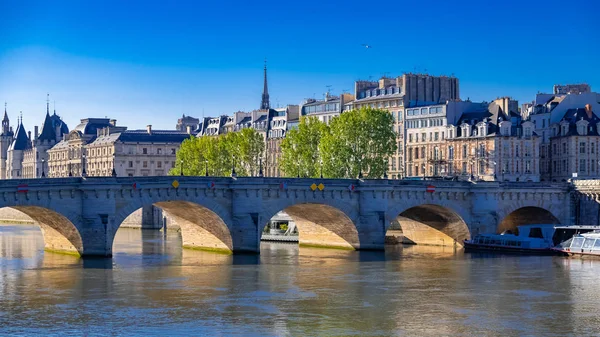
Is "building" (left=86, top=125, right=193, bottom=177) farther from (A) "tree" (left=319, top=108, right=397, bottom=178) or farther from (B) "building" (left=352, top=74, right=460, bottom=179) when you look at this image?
(A) "tree" (left=319, top=108, right=397, bottom=178)

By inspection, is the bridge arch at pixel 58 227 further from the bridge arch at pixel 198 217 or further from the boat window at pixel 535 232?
the boat window at pixel 535 232

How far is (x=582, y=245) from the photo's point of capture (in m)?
84.8

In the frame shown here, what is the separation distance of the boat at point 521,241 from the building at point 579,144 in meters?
25.8

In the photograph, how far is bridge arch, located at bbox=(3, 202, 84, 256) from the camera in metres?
74.0

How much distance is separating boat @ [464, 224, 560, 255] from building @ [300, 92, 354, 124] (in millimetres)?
48771

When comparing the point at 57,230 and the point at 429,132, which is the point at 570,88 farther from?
the point at 57,230

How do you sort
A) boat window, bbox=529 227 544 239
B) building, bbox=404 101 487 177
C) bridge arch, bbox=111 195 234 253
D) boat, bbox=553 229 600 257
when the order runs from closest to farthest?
bridge arch, bbox=111 195 234 253 < boat, bbox=553 229 600 257 < boat window, bbox=529 227 544 239 < building, bbox=404 101 487 177

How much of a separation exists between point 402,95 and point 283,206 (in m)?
48.8

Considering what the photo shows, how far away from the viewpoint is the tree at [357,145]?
110188 millimetres

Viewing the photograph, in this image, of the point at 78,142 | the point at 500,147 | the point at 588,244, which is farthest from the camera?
the point at 78,142

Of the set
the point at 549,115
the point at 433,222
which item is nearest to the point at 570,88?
the point at 549,115

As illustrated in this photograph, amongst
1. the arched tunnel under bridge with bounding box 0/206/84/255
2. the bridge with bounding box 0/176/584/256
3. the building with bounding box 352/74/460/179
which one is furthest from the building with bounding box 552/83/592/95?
the arched tunnel under bridge with bounding box 0/206/84/255

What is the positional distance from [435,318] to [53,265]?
2970cm

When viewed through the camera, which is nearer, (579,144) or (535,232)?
(535,232)
